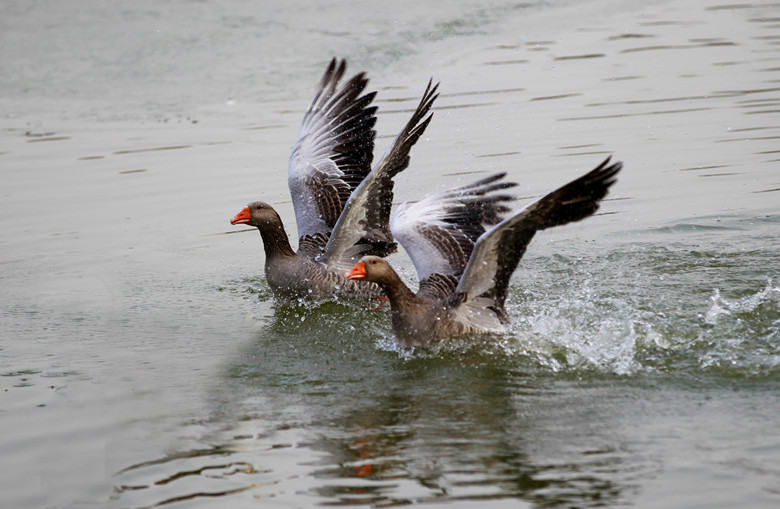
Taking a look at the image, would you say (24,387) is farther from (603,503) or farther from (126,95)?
(126,95)

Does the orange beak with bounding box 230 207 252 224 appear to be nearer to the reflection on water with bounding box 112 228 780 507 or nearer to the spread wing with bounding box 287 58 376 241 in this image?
the spread wing with bounding box 287 58 376 241

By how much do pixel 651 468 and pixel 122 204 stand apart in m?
8.04

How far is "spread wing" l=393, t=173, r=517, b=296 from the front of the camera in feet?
25.8

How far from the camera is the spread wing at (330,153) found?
30.9 ft

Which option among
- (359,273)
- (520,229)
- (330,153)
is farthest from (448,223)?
(330,153)

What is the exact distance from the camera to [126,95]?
1456 centimetres

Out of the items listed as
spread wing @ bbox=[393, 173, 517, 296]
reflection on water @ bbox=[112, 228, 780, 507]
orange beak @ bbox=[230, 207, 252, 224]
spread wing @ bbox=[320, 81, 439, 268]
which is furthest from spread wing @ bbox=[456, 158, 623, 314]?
orange beak @ bbox=[230, 207, 252, 224]

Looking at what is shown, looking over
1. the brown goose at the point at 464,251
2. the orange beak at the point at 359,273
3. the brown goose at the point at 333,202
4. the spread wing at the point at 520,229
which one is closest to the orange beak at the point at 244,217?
the brown goose at the point at 333,202

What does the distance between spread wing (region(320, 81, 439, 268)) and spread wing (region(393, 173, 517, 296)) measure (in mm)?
272

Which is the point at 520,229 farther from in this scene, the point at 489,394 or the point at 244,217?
the point at 244,217

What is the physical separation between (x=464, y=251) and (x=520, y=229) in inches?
61.9

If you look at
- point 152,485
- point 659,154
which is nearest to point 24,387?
point 152,485

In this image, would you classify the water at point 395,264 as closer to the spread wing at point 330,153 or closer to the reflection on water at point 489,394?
the reflection on water at point 489,394

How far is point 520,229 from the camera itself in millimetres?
6406
